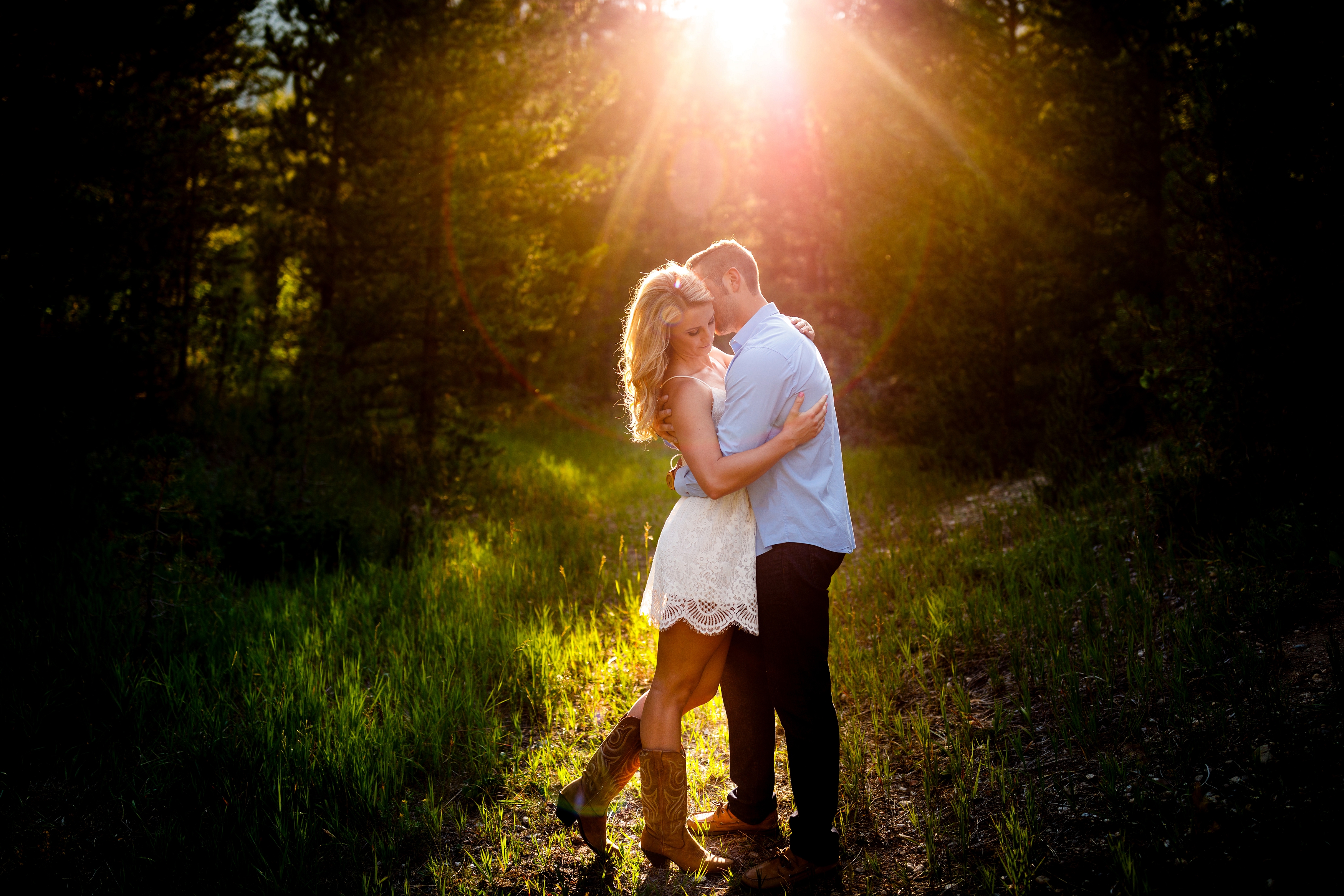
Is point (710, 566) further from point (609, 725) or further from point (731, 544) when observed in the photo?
point (609, 725)

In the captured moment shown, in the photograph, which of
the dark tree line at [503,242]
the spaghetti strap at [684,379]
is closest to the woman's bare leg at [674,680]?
the spaghetti strap at [684,379]

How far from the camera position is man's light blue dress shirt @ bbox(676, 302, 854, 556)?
311cm

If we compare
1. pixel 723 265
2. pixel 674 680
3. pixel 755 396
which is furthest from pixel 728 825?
pixel 723 265

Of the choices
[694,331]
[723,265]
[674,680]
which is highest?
→ [723,265]

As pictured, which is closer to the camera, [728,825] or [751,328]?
[751,328]

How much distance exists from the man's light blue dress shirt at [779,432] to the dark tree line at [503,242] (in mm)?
3808

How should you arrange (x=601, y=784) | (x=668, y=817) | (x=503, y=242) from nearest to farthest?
(x=668, y=817) → (x=601, y=784) → (x=503, y=242)

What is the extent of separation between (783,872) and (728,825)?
0.49 meters

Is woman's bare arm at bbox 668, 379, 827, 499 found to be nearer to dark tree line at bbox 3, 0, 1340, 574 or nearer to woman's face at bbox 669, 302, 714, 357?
woman's face at bbox 669, 302, 714, 357

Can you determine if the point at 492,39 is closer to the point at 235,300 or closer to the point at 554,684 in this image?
the point at 235,300

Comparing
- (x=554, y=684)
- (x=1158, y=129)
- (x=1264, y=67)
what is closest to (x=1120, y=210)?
(x=1158, y=129)

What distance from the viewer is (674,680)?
337 centimetres

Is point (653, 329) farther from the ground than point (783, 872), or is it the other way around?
point (653, 329)

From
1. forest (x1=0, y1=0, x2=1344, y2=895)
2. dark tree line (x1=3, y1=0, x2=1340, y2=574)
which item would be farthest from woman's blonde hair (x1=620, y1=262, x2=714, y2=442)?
dark tree line (x1=3, y1=0, x2=1340, y2=574)
